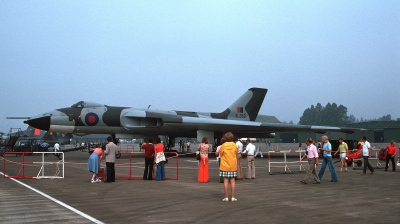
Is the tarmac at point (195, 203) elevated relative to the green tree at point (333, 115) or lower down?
lower down

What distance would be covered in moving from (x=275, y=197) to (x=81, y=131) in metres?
20.6

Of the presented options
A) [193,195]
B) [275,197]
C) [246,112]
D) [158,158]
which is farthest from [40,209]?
[246,112]

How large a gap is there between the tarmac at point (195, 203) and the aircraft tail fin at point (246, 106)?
72.2ft

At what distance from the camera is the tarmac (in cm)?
683

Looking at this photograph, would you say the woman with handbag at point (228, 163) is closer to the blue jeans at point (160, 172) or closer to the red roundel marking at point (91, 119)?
the blue jeans at point (160, 172)

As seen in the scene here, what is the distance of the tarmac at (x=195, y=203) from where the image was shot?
22.4 feet

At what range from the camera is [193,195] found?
9805 millimetres

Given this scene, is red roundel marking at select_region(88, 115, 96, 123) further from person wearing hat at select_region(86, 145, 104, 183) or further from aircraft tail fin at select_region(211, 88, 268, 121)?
person wearing hat at select_region(86, 145, 104, 183)

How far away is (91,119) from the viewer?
2728cm

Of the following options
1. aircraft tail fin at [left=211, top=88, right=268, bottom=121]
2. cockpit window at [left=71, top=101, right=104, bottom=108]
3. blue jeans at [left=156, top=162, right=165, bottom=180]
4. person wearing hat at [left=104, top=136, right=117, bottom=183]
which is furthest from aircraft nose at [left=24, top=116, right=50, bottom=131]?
blue jeans at [left=156, top=162, right=165, bottom=180]

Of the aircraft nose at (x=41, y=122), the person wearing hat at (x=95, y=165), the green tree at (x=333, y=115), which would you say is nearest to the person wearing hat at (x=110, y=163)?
the person wearing hat at (x=95, y=165)

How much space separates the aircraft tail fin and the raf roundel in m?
11.1

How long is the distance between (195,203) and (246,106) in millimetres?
26854

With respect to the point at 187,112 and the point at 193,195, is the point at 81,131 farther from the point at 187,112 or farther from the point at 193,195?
the point at 193,195
